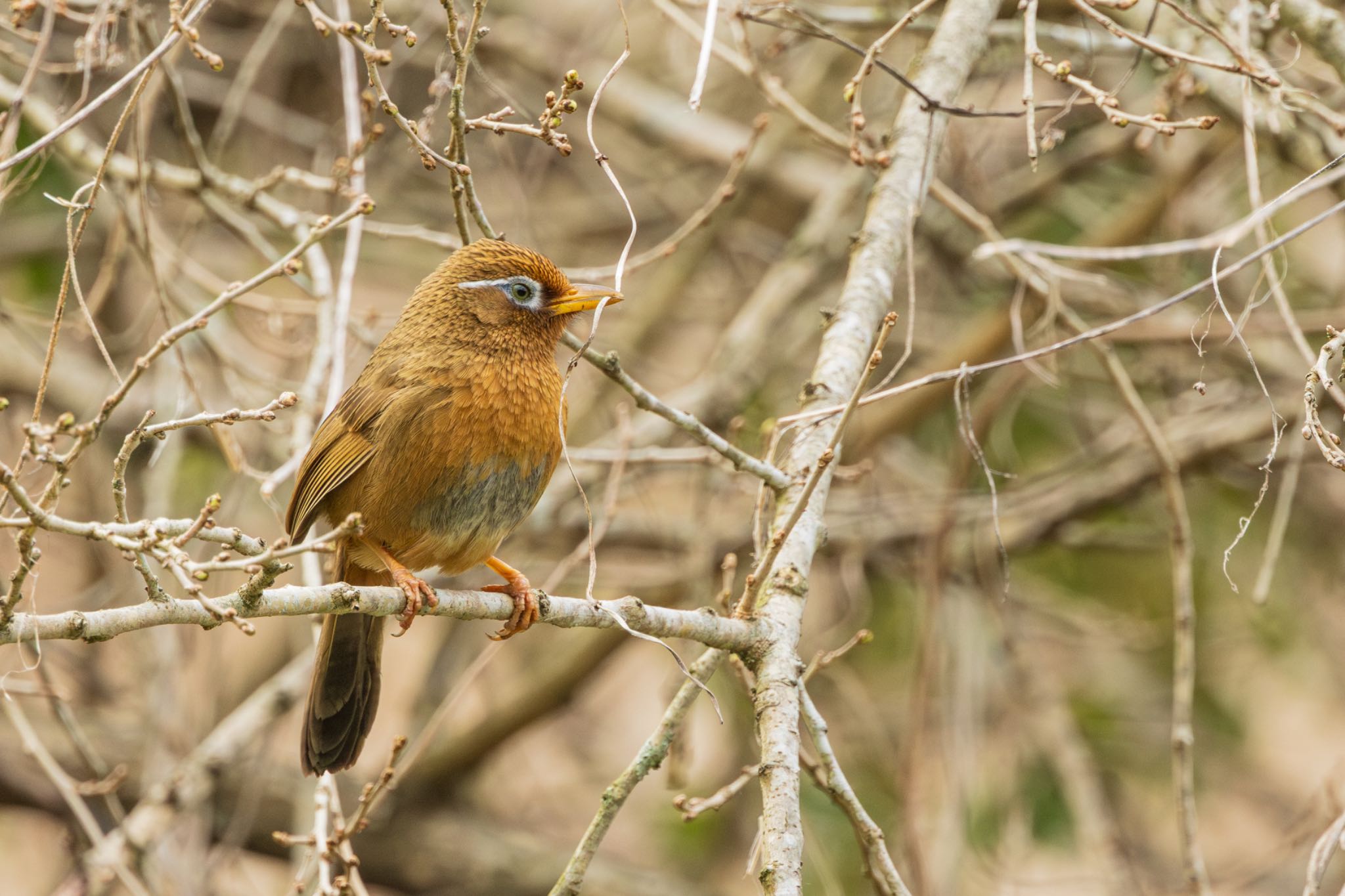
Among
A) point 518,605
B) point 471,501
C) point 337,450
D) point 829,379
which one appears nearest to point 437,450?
point 471,501

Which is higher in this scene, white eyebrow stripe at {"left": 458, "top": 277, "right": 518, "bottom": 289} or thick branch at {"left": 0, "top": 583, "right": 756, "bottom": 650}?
white eyebrow stripe at {"left": 458, "top": 277, "right": 518, "bottom": 289}

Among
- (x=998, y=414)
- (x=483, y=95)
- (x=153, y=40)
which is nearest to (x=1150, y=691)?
(x=998, y=414)

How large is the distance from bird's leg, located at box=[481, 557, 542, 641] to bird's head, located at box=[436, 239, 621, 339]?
0.82m

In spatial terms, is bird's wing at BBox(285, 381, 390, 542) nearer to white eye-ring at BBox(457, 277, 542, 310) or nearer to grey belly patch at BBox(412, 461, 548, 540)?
grey belly patch at BBox(412, 461, 548, 540)

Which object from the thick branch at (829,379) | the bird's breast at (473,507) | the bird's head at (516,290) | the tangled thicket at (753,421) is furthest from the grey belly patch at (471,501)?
the thick branch at (829,379)

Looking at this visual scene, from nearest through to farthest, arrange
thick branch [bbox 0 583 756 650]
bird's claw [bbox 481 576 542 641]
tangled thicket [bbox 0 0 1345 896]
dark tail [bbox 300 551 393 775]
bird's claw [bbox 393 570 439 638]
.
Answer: thick branch [bbox 0 583 756 650], bird's claw [bbox 393 570 439 638], bird's claw [bbox 481 576 542 641], dark tail [bbox 300 551 393 775], tangled thicket [bbox 0 0 1345 896]

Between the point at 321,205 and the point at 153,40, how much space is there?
2.88 meters

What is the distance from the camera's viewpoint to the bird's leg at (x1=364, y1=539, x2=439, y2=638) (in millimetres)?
3510

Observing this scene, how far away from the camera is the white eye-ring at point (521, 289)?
443 centimetres

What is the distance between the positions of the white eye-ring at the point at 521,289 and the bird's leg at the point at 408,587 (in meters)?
0.92

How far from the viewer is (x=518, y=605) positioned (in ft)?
12.5

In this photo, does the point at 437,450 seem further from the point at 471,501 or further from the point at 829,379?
the point at 829,379

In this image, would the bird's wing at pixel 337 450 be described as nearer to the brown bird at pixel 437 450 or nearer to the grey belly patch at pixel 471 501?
the brown bird at pixel 437 450

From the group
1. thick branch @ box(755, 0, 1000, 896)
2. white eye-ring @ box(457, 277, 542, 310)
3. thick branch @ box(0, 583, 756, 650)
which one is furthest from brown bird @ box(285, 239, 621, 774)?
thick branch @ box(755, 0, 1000, 896)
